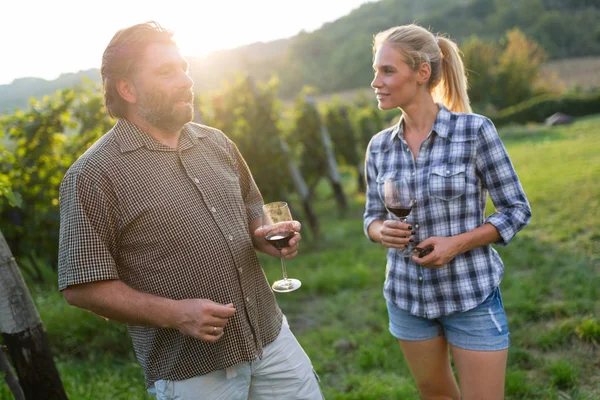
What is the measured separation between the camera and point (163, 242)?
204 cm

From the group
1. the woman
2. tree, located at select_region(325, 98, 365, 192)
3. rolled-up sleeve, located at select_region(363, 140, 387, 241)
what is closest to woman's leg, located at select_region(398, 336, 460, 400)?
the woman

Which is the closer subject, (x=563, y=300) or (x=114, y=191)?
(x=114, y=191)

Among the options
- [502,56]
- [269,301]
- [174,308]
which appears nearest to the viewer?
[174,308]

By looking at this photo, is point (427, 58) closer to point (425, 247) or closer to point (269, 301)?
point (425, 247)

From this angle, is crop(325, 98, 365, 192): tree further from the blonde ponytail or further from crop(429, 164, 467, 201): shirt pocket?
crop(429, 164, 467, 201): shirt pocket

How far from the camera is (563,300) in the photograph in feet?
15.8

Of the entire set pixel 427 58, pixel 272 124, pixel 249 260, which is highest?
pixel 427 58

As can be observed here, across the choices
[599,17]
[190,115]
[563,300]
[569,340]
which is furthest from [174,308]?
[599,17]

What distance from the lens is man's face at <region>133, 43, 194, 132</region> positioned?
2.09 m

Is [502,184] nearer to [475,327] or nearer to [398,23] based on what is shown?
[475,327]

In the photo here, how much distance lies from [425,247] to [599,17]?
75804 millimetres

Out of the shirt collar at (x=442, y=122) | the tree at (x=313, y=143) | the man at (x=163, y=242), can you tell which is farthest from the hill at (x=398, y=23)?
the man at (x=163, y=242)

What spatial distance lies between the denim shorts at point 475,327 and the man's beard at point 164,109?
1.51 metres

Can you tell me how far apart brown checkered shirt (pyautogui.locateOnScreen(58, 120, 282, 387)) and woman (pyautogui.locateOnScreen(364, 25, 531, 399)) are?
76 centimetres
